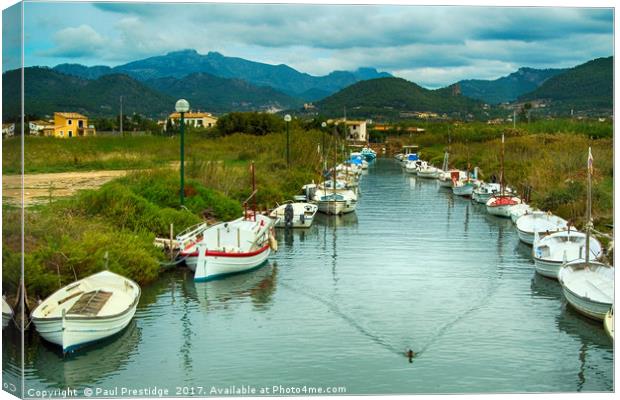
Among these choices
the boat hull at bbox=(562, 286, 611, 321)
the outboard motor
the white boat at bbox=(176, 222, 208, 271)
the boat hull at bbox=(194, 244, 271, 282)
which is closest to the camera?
the boat hull at bbox=(562, 286, 611, 321)

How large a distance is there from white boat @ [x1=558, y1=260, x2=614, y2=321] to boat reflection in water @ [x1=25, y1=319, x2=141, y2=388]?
7.00 metres

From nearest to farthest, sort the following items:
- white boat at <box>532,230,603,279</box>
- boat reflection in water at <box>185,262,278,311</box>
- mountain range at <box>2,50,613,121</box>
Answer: mountain range at <box>2,50,613,121</box>
boat reflection in water at <box>185,262,278,311</box>
white boat at <box>532,230,603,279</box>

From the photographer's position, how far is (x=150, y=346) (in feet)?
37.2

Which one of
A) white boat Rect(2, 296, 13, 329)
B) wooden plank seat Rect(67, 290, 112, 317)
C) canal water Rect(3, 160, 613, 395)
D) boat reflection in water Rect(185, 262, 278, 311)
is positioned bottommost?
boat reflection in water Rect(185, 262, 278, 311)

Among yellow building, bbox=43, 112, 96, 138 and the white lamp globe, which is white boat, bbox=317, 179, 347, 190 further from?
the white lamp globe

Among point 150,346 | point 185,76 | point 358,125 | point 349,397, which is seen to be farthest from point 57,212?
point 358,125

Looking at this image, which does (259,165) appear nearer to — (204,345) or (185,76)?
(185,76)

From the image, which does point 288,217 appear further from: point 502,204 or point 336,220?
point 502,204

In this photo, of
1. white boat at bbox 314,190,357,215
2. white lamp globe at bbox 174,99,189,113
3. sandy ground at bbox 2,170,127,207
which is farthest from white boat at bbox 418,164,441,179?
white lamp globe at bbox 174,99,189,113

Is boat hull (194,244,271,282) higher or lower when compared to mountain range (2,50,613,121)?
lower

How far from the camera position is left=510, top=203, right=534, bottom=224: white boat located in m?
25.3

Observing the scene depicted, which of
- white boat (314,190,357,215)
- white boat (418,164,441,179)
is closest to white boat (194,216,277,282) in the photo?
white boat (314,190,357,215)

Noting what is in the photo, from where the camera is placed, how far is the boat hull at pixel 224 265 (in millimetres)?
16000

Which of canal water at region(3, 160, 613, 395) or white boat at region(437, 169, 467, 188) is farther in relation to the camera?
white boat at region(437, 169, 467, 188)
